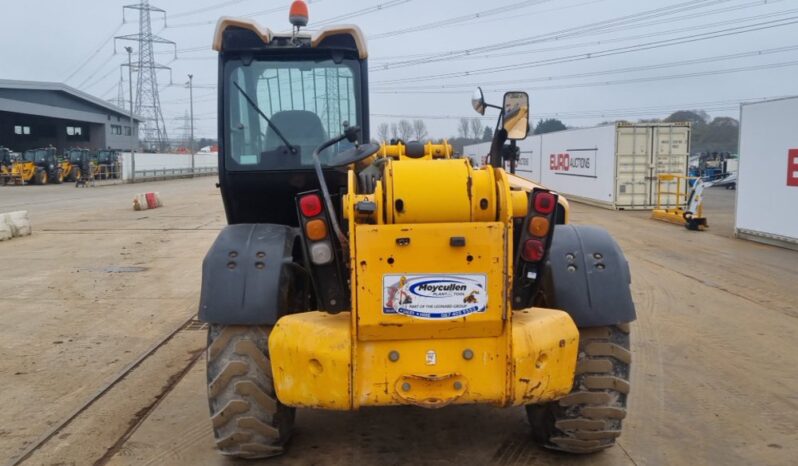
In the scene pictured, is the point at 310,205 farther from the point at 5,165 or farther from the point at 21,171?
the point at 5,165

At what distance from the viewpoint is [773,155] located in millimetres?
13688

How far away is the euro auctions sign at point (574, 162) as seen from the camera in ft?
81.1

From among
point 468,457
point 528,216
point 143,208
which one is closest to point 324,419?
point 468,457

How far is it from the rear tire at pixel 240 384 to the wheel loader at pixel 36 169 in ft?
148

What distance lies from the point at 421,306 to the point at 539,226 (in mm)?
712

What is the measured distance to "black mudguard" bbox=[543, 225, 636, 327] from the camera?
3.78 metres

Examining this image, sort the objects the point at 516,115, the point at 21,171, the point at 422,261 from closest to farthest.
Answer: the point at 422,261 < the point at 516,115 < the point at 21,171

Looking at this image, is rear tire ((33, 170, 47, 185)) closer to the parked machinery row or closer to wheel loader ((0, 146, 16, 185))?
the parked machinery row

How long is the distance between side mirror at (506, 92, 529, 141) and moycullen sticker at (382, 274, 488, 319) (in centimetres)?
159

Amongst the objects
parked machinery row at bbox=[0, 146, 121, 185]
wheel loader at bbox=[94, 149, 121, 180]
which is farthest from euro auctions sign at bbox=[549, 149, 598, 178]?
wheel loader at bbox=[94, 149, 121, 180]

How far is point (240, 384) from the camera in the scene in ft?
12.6

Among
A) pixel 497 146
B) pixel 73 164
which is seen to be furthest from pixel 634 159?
pixel 73 164

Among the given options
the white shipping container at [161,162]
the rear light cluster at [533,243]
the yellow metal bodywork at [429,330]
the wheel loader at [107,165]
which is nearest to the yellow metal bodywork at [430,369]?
the yellow metal bodywork at [429,330]

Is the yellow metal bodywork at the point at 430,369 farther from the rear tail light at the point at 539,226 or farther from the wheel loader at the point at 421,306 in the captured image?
the rear tail light at the point at 539,226
